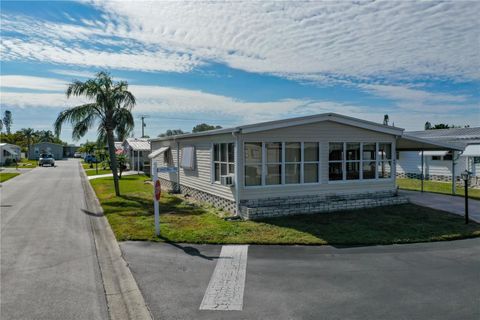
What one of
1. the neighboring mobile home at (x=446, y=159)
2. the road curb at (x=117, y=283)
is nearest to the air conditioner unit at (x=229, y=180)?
the road curb at (x=117, y=283)

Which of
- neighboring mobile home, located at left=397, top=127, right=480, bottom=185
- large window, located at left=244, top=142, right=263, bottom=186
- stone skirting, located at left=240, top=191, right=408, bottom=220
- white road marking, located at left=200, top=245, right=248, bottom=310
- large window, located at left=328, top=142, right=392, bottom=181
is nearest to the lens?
white road marking, located at left=200, top=245, right=248, bottom=310

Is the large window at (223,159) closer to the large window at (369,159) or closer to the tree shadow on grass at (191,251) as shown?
the tree shadow on grass at (191,251)

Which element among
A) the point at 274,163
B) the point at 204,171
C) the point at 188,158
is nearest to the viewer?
the point at 274,163

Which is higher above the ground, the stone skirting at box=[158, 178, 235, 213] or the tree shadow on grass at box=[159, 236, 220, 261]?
the stone skirting at box=[158, 178, 235, 213]

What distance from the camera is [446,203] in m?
14.2

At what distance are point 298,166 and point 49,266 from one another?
8297 mm

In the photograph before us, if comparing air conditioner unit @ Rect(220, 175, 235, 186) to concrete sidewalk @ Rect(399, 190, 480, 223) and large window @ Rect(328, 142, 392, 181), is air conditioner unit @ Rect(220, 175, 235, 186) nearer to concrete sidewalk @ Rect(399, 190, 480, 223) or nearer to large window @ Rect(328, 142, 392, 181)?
large window @ Rect(328, 142, 392, 181)

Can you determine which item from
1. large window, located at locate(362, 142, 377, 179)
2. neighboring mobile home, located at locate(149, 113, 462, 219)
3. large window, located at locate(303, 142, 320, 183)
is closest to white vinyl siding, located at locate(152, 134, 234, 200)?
neighboring mobile home, located at locate(149, 113, 462, 219)

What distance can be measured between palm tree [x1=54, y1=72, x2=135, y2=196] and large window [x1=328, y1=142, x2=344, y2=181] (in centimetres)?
998

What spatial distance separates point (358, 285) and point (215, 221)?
5674 millimetres

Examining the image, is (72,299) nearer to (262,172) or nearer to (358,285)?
(358,285)

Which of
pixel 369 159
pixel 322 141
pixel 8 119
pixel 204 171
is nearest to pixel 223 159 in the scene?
pixel 204 171

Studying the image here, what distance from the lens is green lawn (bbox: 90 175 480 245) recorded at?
29.6ft

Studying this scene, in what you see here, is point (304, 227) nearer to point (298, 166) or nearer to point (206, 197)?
point (298, 166)
